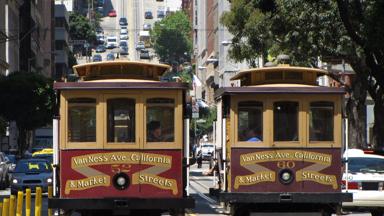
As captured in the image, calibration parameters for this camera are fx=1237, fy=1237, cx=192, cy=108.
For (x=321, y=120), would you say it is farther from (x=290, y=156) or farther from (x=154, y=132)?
(x=154, y=132)

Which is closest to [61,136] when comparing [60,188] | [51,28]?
[60,188]

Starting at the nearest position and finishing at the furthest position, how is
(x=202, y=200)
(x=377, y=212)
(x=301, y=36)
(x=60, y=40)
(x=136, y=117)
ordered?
(x=136, y=117)
(x=377, y=212)
(x=202, y=200)
(x=301, y=36)
(x=60, y=40)

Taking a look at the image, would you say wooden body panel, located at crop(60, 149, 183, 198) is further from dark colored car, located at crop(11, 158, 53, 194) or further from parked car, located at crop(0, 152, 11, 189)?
parked car, located at crop(0, 152, 11, 189)

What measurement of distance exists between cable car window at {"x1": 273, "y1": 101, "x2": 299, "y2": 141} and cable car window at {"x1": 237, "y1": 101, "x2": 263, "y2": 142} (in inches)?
10.5

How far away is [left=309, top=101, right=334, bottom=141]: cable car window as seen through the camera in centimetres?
2200

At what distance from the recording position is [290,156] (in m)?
21.9

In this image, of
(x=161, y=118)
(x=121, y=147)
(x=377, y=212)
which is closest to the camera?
(x=121, y=147)

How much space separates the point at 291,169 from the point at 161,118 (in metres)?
2.54

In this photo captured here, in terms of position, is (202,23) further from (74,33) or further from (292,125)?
(292,125)

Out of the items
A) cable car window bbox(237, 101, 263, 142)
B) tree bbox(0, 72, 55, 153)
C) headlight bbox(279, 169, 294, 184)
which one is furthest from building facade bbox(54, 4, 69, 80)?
headlight bbox(279, 169, 294, 184)

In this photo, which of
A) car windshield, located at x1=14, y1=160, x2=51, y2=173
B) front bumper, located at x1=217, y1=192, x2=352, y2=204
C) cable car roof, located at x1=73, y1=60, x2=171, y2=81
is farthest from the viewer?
car windshield, located at x1=14, y1=160, x2=51, y2=173

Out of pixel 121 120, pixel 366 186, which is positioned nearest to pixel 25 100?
pixel 366 186

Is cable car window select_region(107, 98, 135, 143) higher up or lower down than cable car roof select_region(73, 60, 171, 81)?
lower down

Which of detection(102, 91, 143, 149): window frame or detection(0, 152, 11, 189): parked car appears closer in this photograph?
detection(102, 91, 143, 149): window frame
